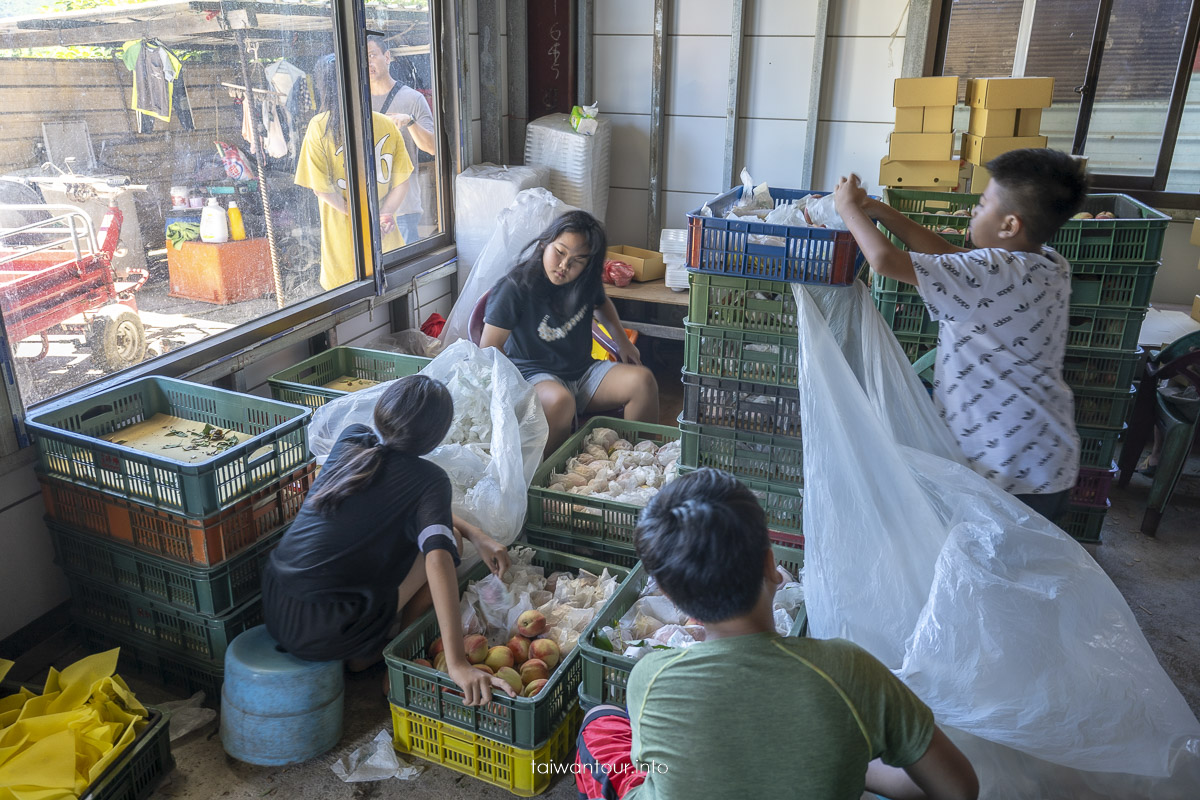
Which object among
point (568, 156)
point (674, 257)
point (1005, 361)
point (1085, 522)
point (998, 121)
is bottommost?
point (1085, 522)

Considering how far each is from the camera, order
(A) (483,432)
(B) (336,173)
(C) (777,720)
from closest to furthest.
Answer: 1. (C) (777,720)
2. (A) (483,432)
3. (B) (336,173)

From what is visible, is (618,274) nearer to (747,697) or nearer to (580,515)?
(580,515)

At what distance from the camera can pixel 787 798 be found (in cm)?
108

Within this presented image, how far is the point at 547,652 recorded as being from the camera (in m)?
2.04

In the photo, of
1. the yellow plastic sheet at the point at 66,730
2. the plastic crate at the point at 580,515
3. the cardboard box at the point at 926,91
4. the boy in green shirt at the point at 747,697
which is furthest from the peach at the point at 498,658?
the cardboard box at the point at 926,91

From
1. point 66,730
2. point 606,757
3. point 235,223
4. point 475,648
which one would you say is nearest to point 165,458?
point 66,730

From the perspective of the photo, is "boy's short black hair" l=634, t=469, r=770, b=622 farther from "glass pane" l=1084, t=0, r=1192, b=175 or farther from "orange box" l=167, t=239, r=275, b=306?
"glass pane" l=1084, t=0, r=1192, b=175

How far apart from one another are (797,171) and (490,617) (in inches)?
117

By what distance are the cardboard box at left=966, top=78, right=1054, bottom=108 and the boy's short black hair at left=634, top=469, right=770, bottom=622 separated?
2873 millimetres

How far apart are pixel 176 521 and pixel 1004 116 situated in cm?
326

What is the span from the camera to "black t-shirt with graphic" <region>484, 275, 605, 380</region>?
3.12 metres

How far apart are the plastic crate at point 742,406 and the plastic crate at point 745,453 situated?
20 millimetres

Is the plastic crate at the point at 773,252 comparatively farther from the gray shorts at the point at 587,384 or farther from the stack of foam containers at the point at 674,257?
the stack of foam containers at the point at 674,257

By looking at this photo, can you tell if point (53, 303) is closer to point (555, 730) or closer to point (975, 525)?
point (555, 730)
